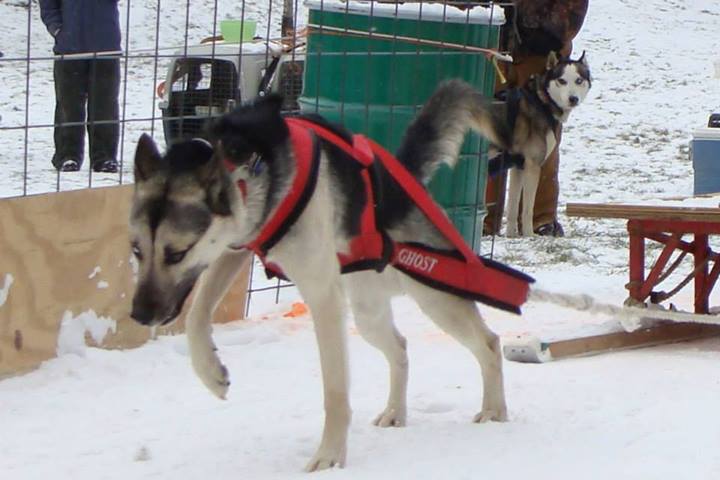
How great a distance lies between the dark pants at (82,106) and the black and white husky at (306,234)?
11.3ft

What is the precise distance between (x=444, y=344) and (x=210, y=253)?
208 centimetres

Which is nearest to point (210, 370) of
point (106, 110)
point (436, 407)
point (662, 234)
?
point (436, 407)

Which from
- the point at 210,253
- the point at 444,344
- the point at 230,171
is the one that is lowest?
the point at 444,344

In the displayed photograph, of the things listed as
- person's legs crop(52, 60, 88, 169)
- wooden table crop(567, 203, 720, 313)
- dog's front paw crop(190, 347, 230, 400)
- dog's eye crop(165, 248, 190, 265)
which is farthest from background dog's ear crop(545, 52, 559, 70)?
dog's eye crop(165, 248, 190, 265)

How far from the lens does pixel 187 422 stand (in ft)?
12.3

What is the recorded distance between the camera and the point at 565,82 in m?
9.02

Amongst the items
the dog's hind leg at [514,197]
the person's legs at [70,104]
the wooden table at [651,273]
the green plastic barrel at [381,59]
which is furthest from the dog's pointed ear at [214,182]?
the dog's hind leg at [514,197]

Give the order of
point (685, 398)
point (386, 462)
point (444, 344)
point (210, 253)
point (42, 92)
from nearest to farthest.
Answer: point (210, 253) < point (386, 462) < point (685, 398) < point (444, 344) < point (42, 92)

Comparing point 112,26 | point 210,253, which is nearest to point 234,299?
point 210,253

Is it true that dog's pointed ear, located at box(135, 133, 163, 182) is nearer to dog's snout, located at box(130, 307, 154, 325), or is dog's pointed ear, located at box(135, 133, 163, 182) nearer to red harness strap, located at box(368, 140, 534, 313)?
dog's snout, located at box(130, 307, 154, 325)

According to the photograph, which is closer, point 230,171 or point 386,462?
point 230,171

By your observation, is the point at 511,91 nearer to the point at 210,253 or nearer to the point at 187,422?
the point at 187,422

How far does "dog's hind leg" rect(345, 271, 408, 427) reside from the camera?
3.64m

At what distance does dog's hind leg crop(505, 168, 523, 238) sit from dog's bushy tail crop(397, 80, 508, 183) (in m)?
4.35
